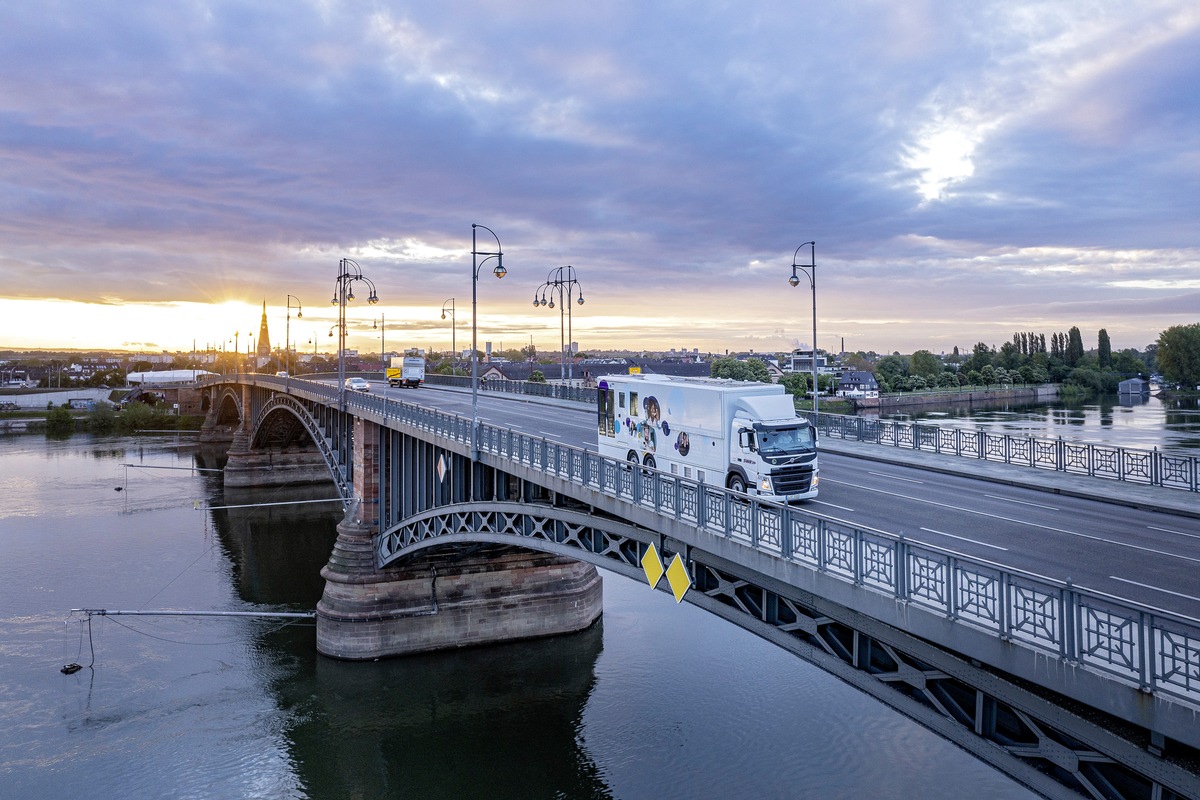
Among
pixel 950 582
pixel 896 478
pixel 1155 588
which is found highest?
pixel 950 582

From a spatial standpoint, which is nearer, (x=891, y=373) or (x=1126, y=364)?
(x=891, y=373)

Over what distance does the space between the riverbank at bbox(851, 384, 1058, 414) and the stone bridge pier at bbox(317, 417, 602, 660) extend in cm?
9228

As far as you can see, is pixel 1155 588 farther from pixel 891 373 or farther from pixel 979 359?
pixel 979 359

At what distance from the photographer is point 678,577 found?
14.5m

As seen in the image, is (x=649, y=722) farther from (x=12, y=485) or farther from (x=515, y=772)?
(x=12, y=485)

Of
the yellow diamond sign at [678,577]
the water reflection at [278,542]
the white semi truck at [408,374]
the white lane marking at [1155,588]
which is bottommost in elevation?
the water reflection at [278,542]

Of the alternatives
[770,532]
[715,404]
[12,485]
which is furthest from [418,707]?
[12,485]

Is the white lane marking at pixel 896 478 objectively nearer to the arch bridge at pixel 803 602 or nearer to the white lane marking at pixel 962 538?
the white lane marking at pixel 962 538

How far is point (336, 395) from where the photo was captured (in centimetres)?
4303

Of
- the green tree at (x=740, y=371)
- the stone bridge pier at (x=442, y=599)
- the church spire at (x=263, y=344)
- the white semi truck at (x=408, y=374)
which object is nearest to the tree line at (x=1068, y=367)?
the green tree at (x=740, y=371)

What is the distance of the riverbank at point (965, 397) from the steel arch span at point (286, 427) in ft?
257

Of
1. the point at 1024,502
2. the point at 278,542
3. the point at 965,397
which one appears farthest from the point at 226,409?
the point at 965,397

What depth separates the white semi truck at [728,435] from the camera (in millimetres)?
16250

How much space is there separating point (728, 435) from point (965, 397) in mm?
130246
